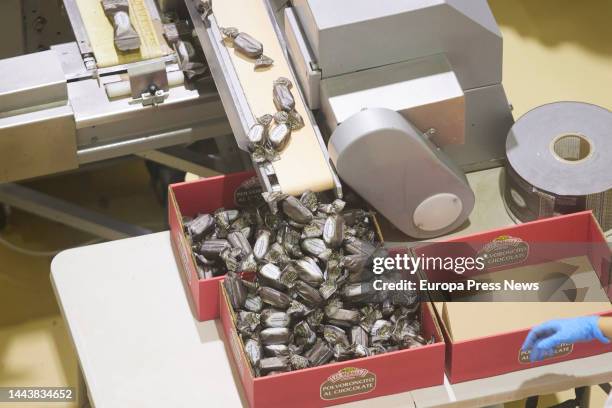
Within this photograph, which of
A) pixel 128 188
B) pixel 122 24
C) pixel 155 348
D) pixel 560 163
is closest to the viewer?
pixel 155 348

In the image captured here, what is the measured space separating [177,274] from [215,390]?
0.32 meters

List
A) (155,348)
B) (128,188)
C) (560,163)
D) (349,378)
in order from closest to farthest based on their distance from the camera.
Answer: (349,378)
(155,348)
(560,163)
(128,188)

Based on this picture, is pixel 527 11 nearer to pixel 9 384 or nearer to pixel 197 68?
pixel 197 68

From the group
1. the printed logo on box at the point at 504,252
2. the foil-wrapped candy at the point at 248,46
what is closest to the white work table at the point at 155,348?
the printed logo on box at the point at 504,252

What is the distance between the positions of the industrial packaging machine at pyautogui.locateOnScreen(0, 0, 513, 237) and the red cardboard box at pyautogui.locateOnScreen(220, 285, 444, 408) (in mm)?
350

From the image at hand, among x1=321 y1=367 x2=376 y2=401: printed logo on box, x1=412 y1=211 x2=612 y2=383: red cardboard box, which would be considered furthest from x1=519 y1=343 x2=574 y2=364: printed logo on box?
x1=321 y1=367 x2=376 y2=401: printed logo on box

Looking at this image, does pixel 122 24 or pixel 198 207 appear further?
pixel 122 24

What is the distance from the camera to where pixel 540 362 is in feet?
7.45

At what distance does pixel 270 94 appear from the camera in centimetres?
249

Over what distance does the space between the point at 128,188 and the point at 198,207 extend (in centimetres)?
124

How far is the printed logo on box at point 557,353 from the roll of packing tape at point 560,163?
1.16 feet

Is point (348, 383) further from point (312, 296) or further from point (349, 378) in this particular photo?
point (312, 296)

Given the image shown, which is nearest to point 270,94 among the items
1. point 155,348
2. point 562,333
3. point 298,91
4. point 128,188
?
point 298,91

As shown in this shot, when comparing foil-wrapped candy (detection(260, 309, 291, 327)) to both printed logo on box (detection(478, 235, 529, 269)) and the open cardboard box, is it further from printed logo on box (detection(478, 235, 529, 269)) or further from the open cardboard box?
printed logo on box (detection(478, 235, 529, 269))
